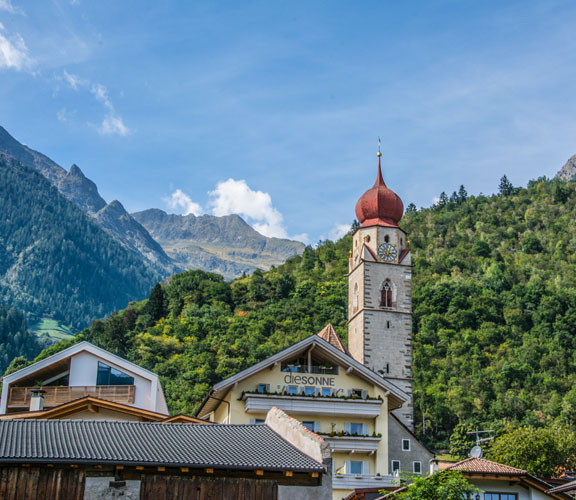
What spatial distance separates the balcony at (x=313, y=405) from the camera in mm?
37562

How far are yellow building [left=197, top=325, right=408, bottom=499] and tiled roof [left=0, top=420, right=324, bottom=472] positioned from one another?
1165cm

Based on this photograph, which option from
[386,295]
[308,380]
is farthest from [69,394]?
[386,295]

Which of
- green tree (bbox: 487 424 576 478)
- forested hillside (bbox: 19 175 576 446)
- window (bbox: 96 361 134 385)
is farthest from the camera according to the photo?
forested hillside (bbox: 19 175 576 446)

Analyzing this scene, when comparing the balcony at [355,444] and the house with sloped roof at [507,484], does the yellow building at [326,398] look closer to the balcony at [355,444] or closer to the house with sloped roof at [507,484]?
the balcony at [355,444]

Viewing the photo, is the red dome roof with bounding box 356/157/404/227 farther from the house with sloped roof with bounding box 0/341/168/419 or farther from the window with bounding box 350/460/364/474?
the house with sloped roof with bounding box 0/341/168/419

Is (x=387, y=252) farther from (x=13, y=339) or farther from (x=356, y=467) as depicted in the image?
(x=13, y=339)

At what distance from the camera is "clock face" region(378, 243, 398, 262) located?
6212 centimetres

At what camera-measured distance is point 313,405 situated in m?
38.5

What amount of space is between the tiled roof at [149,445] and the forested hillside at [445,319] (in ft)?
169

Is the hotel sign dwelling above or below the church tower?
below

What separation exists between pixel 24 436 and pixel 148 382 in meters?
14.5

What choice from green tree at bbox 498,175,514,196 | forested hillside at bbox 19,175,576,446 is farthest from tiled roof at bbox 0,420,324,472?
green tree at bbox 498,175,514,196

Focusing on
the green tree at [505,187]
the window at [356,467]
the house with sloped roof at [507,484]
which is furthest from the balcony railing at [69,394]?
the green tree at [505,187]

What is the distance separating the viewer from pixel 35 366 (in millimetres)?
36625
